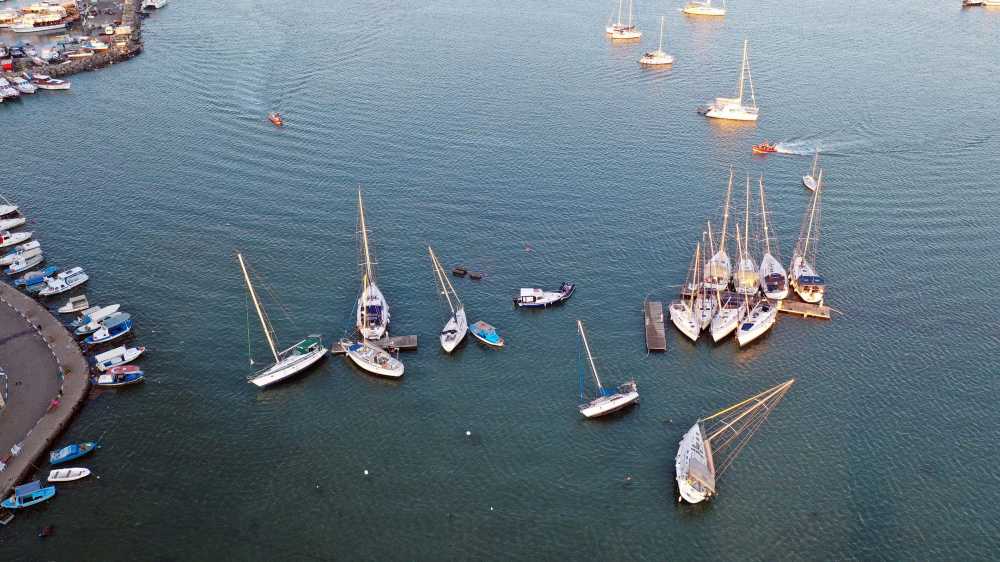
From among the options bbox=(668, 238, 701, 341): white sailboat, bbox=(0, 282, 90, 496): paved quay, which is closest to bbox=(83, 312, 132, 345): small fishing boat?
bbox=(0, 282, 90, 496): paved quay

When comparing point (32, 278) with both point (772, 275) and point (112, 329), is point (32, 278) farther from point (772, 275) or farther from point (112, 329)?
point (772, 275)

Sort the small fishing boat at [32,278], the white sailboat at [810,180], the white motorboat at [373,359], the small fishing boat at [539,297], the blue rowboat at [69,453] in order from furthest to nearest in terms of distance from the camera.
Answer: the white sailboat at [810,180], the small fishing boat at [32,278], the small fishing boat at [539,297], the white motorboat at [373,359], the blue rowboat at [69,453]

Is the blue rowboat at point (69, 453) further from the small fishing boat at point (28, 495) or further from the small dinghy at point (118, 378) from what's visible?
the small dinghy at point (118, 378)

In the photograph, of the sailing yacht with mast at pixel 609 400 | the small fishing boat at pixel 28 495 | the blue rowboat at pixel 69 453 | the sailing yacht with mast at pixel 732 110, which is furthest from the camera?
the sailing yacht with mast at pixel 732 110

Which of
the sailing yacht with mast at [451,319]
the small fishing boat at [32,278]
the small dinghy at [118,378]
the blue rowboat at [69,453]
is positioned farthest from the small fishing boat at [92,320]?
the sailing yacht with mast at [451,319]

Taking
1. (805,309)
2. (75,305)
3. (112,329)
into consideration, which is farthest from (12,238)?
(805,309)

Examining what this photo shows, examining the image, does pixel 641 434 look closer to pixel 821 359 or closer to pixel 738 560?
pixel 738 560

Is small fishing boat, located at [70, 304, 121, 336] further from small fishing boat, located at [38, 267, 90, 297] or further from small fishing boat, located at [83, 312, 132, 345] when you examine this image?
small fishing boat, located at [38, 267, 90, 297]
